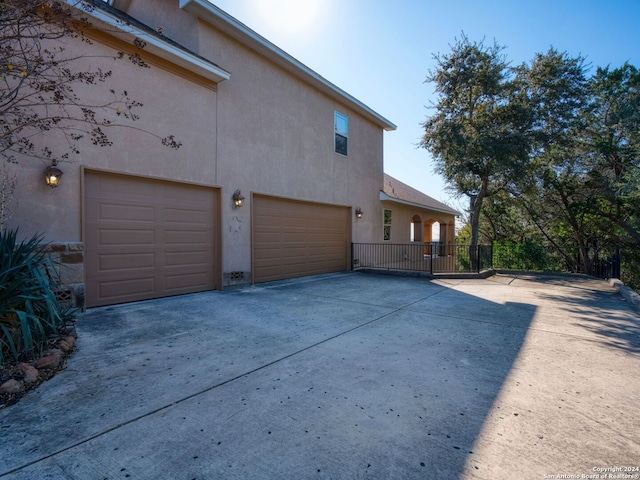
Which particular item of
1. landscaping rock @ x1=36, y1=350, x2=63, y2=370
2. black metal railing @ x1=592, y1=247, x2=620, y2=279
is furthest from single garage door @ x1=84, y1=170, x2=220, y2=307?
black metal railing @ x1=592, y1=247, x2=620, y2=279

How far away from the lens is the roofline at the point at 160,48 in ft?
16.7

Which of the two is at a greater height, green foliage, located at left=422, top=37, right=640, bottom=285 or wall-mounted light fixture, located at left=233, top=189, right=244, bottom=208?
green foliage, located at left=422, top=37, right=640, bottom=285

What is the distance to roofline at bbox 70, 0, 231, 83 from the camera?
5.08 m

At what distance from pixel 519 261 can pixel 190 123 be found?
43.2 ft

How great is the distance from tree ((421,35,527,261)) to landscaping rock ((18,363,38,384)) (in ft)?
37.5

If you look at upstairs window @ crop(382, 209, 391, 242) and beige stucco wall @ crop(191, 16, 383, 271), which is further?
upstairs window @ crop(382, 209, 391, 242)

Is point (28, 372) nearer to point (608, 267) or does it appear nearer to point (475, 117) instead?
point (475, 117)

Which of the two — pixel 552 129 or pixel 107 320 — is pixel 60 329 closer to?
pixel 107 320

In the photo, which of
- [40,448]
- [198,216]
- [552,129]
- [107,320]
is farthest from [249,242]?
[552,129]

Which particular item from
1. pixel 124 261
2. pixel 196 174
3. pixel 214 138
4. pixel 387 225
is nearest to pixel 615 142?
pixel 387 225

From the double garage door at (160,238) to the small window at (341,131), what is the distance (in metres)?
3.53

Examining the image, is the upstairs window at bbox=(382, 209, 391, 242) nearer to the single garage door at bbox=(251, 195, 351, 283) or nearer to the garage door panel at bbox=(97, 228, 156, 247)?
the single garage door at bbox=(251, 195, 351, 283)

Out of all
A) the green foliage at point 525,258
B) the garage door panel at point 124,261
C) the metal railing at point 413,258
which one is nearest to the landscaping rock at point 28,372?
the garage door panel at point 124,261

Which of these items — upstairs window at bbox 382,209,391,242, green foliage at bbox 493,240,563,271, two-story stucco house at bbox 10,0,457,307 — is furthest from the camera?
upstairs window at bbox 382,209,391,242
